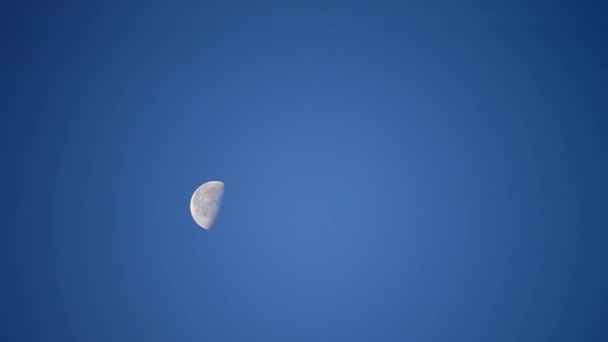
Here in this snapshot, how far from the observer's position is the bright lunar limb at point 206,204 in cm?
314

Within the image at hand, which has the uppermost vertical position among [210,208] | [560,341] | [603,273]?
[603,273]

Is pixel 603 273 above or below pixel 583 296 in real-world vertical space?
above

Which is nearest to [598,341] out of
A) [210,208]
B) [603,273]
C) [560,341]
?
[560,341]

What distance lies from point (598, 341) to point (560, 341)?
1.12 feet

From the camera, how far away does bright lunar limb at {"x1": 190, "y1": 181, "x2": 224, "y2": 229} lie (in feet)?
10.3

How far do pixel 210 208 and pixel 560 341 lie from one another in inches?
176

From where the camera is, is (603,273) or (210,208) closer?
(603,273)

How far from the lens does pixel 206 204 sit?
314 cm

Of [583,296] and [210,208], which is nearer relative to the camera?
[583,296]

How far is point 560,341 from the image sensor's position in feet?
8.46

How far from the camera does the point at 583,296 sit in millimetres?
2525

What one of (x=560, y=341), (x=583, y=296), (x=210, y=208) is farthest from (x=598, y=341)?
(x=210, y=208)

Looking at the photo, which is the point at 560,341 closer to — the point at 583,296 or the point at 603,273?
the point at 583,296

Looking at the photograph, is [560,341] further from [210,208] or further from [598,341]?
[210,208]
